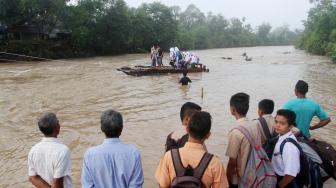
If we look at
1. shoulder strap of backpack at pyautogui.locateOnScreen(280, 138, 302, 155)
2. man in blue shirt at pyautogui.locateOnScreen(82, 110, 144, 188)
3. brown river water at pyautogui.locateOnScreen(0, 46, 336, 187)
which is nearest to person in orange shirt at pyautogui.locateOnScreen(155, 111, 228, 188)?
man in blue shirt at pyautogui.locateOnScreen(82, 110, 144, 188)

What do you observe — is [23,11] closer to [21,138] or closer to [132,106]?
[132,106]

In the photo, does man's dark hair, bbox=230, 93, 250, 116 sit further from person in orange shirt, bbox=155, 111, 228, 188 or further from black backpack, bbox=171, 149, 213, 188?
black backpack, bbox=171, 149, 213, 188

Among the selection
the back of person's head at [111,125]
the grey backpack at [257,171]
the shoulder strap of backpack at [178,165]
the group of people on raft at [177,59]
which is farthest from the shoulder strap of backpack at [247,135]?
the group of people on raft at [177,59]

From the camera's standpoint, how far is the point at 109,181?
307 centimetres

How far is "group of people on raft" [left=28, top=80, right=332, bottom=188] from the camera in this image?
2.79 m

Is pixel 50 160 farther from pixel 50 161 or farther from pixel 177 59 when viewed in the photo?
pixel 177 59

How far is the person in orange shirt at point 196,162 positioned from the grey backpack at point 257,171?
1.82ft

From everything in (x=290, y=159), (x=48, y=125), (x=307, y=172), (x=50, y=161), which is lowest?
(x=307, y=172)

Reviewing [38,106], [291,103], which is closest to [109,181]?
[291,103]

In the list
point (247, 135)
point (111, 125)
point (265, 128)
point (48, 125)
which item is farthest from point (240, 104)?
point (48, 125)

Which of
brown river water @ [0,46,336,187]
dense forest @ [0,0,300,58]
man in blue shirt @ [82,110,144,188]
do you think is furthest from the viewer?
dense forest @ [0,0,300,58]

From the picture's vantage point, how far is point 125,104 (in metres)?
13.2

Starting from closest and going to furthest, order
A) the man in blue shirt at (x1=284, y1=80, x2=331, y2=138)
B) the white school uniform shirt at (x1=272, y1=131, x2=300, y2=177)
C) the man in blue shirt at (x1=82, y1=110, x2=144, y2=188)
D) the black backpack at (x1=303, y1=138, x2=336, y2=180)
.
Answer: the man in blue shirt at (x1=82, y1=110, x2=144, y2=188), the white school uniform shirt at (x1=272, y1=131, x2=300, y2=177), the black backpack at (x1=303, y1=138, x2=336, y2=180), the man in blue shirt at (x1=284, y1=80, x2=331, y2=138)

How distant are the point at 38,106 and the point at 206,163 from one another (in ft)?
37.0
